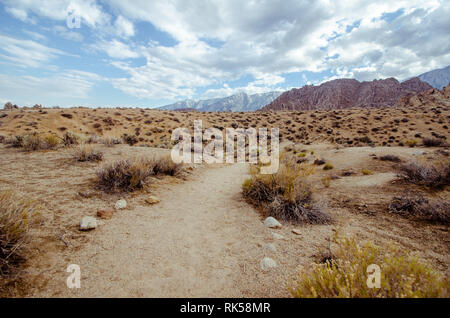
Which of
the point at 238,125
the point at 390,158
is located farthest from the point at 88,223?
the point at 238,125

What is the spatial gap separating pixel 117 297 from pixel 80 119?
91.8 feet

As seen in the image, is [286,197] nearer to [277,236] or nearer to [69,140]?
[277,236]

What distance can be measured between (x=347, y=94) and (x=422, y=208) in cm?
12624

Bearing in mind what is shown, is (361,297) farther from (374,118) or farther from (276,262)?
(374,118)

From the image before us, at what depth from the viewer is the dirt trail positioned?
6.98 ft

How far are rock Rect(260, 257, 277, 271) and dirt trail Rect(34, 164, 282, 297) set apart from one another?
122 millimetres

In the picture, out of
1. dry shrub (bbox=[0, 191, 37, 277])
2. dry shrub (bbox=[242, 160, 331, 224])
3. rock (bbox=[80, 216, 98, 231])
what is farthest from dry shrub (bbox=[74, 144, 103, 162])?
dry shrub (bbox=[242, 160, 331, 224])

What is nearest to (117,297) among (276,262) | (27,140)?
(276,262)

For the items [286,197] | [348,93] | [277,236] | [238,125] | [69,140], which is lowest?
[277,236]

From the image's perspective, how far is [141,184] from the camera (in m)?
5.21

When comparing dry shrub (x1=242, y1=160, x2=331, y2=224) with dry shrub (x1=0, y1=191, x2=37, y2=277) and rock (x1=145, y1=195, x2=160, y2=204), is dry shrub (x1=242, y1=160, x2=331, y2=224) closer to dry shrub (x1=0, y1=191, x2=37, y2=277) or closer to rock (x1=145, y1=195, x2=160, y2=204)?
rock (x1=145, y1=195, x2=160, y2=204)

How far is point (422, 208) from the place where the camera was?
12.4 ft

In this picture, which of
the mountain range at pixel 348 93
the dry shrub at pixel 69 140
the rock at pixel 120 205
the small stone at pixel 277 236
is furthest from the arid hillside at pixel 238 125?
the mountain range at pixel 348 93

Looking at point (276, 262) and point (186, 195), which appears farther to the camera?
point (186, 195)
